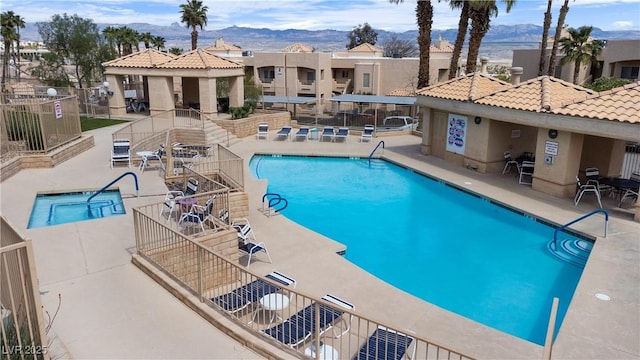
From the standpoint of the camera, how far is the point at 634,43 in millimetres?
42500

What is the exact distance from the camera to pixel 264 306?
804 centimetres

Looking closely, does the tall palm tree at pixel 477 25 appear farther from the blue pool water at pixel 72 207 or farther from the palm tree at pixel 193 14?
the palm tree at pixel 193 14

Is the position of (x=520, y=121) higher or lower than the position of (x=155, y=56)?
lower

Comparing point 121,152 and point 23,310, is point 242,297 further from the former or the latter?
point 121,152

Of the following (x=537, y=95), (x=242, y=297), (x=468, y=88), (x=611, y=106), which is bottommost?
(x=242, y=297)

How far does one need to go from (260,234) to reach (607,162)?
45.8ft

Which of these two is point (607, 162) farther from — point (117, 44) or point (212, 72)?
point (117, 44)

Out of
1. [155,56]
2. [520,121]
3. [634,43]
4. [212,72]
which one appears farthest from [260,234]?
[634,43]

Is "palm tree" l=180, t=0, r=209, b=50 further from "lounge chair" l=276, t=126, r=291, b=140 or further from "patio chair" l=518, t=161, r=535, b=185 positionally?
"patio chair" l=518, t=161, r=535, b=185

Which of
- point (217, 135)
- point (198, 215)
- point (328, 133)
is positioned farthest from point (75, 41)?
point (198, 215)

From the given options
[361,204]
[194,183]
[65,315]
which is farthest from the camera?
[361,204]

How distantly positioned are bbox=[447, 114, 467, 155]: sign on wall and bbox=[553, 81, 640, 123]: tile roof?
5.05 metres

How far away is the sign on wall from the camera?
2153cm

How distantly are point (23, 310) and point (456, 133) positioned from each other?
760 inches
